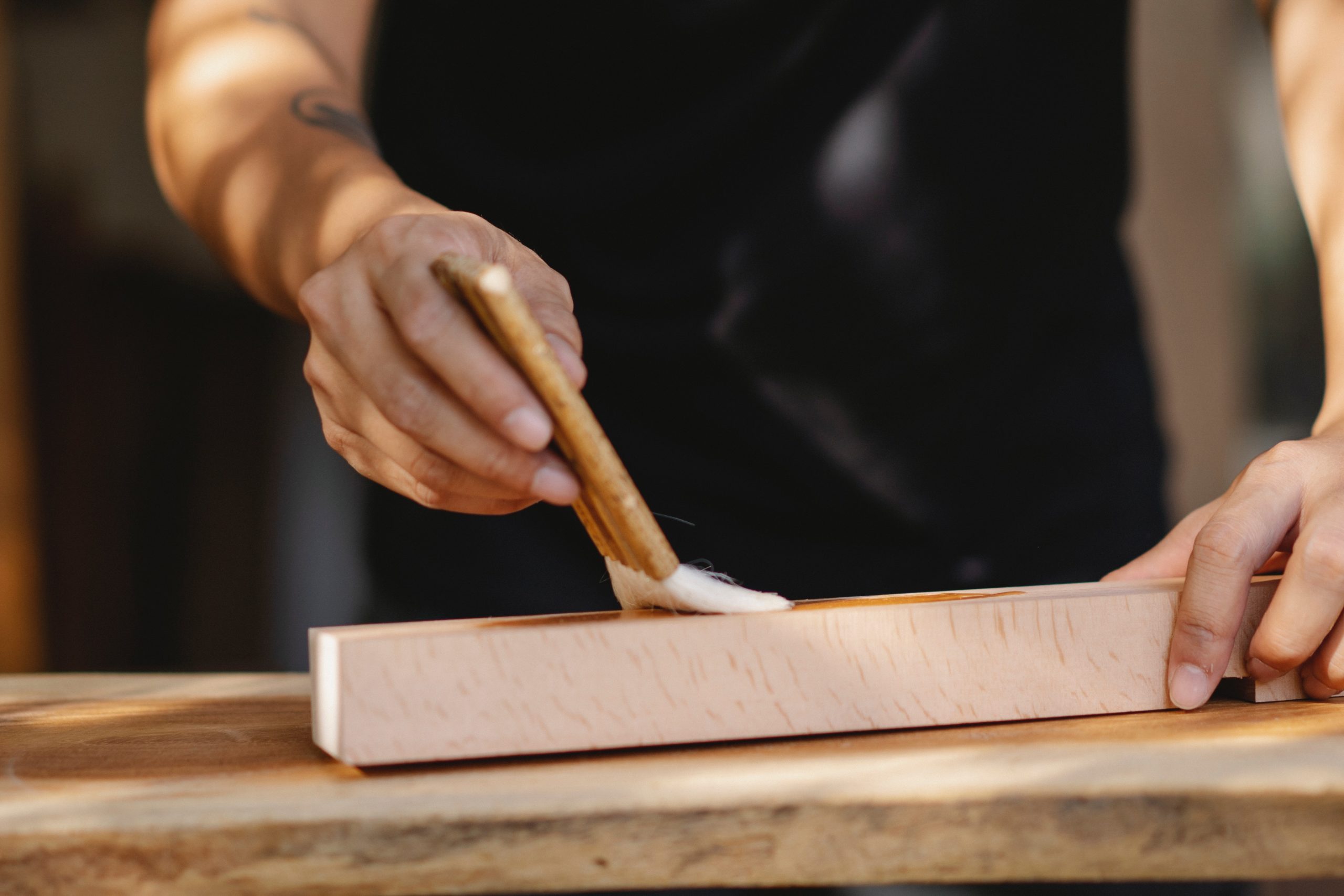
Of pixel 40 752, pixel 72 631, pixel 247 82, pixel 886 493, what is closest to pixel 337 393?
pixel 40 752

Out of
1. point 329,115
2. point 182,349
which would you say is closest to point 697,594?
point 329,115

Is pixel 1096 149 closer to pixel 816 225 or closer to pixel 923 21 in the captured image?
pixel 923 21

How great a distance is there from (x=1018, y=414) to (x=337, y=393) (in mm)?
989

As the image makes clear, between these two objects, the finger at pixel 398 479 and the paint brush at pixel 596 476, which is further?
the finger at pixel 398 479

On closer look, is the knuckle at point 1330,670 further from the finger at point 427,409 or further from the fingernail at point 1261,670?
the finger at point 427,409

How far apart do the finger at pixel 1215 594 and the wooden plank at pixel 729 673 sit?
0.05ft

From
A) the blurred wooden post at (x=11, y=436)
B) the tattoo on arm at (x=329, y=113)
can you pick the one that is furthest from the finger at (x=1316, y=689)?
the blurred wooden post at (x=11, y=436)

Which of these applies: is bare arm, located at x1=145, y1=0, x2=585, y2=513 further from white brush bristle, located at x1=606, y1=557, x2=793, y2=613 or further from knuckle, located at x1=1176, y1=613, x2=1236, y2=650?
→ knuckle, located at x1=1176, y1=613, x2=1236, y2=650

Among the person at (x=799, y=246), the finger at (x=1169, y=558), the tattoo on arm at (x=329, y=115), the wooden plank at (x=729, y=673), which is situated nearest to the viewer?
the wooden plank at (x=729, y=673)

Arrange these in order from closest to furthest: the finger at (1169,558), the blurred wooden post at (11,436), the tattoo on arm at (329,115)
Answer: the finger at (1169,558) < the tattoo on arm at (329,115) < the blurred wooden post at (11,436)

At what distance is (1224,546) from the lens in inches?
30.8

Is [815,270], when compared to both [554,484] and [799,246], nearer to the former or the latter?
[799,246]

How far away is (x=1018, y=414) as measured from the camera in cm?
142

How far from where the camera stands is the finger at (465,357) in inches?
26.0
